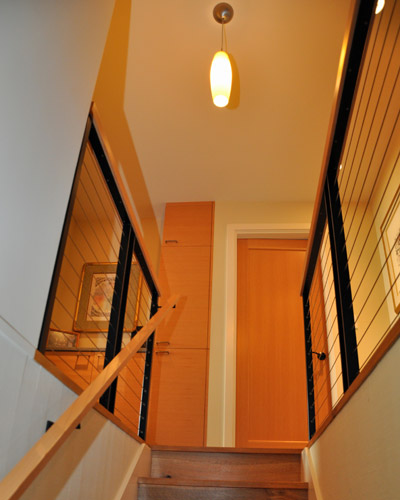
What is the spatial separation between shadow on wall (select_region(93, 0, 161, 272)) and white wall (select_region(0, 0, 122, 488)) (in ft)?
4.60

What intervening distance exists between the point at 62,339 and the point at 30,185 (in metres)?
3.25

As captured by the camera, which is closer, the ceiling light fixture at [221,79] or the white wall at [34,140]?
the white wall at [34,140]

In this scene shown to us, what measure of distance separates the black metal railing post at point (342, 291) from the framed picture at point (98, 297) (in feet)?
9.48

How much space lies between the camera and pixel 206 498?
2277 mm

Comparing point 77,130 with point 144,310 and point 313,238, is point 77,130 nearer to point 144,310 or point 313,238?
point 313,238

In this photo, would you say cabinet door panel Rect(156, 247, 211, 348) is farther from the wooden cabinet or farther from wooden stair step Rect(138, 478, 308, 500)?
wooden stair step Rect(138, 478, 308, 500)

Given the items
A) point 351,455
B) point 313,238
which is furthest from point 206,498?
point 313,238

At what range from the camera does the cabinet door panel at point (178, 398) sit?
3873 millimetres

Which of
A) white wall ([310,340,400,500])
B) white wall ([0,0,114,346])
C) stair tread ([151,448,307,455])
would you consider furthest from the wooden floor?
white wall ([0,0,114,346])

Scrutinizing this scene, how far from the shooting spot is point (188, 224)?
15.5 ft

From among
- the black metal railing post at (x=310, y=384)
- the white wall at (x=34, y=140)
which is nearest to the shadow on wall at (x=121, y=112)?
the white wall at (x=34, y=140)

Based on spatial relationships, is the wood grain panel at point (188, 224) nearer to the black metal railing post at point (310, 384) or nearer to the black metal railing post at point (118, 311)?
the black metal railing post at point (310, 384)

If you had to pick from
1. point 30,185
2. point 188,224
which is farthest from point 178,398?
point 30,185

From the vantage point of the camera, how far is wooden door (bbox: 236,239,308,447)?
394 cm
